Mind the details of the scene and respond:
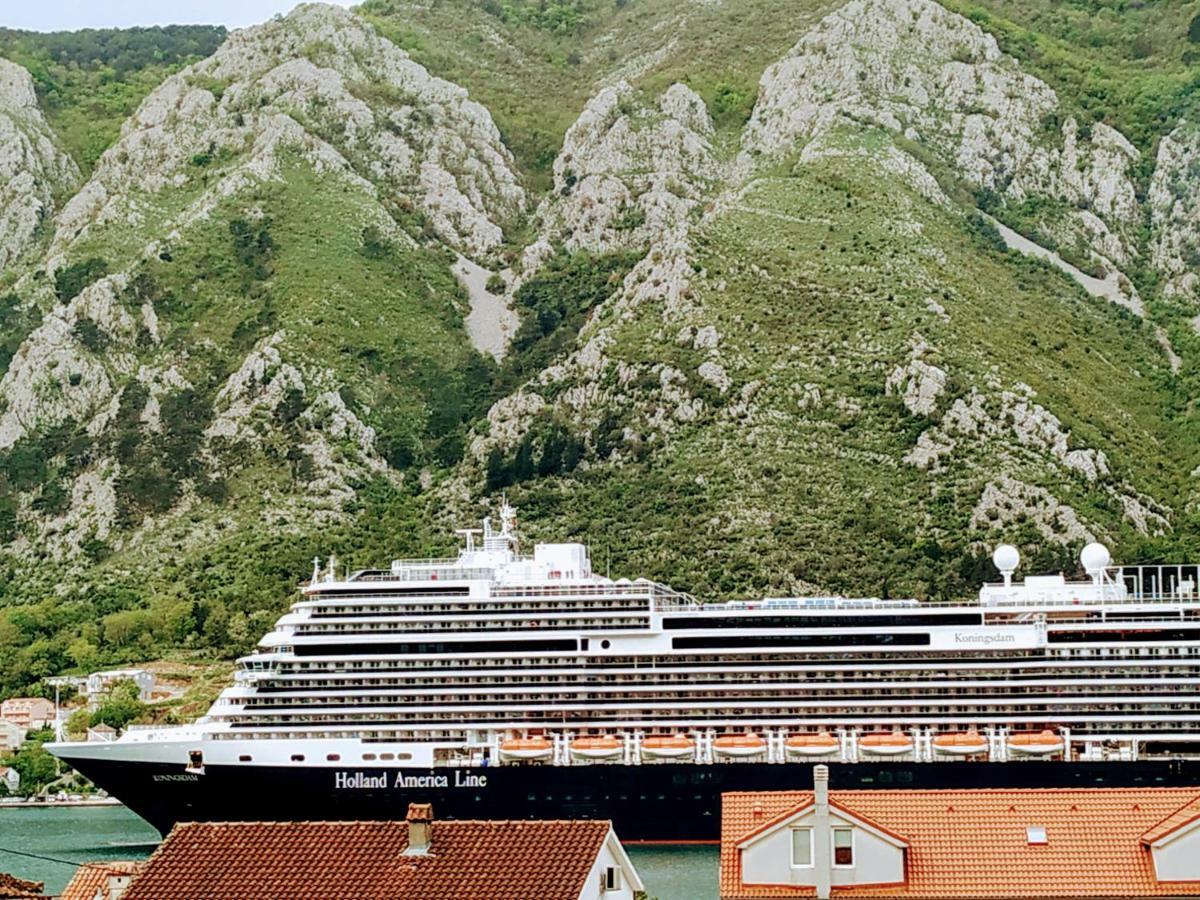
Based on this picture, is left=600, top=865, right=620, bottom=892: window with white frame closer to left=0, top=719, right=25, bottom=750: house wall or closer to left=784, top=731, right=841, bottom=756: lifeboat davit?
left=784, top=731, right=841, bottom=756: lifeboat davit

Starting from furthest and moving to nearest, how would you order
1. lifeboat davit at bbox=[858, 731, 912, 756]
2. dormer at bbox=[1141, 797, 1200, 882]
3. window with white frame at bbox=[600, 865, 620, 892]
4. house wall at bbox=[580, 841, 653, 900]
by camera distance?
lifeboat davit at bbox=[858, 731, 912, 756] < dormer at bbox=[1141, 797, 1200, 882] < window with white frame at bbox=[600, 865, 620, 892] < house wall at bbox=[580, 841, 653, 900]

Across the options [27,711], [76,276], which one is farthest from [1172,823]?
[76,276]

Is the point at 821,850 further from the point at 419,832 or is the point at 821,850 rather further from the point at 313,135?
the point at 313,135

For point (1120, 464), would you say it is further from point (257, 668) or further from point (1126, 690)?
point (257, 668)

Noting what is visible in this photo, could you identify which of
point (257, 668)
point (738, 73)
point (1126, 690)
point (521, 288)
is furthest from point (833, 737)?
point (738, 73)

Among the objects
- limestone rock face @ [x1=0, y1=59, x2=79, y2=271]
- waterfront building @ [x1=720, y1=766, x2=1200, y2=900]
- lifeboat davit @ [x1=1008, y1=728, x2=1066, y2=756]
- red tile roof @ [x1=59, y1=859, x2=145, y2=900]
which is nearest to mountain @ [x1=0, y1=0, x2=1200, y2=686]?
limestone rock face @ [x1=0, y1=59, x2=79, y2=271]

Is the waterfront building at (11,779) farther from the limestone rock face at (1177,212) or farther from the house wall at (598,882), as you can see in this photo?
the house wall at (598,882)
